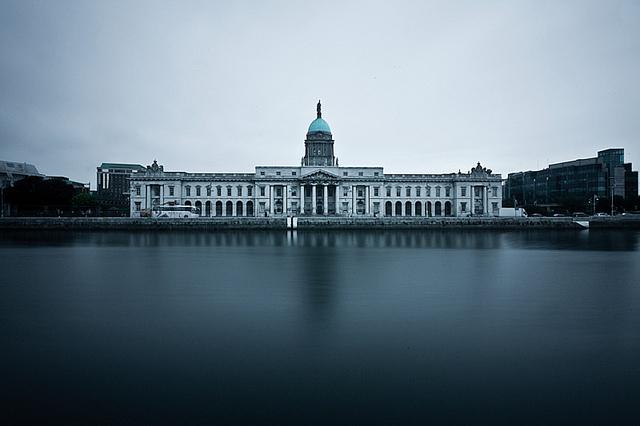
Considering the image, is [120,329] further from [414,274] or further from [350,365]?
Answer: [414,274]

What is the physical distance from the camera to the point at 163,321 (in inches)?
490

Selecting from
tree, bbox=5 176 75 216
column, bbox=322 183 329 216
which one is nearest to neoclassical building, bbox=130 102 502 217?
column, bbox=322 183 329 216

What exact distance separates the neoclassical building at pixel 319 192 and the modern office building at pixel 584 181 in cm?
2176

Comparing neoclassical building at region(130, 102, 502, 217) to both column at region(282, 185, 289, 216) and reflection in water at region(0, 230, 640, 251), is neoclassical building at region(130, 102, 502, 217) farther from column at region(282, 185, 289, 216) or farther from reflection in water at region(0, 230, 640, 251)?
reflection in water at region(0, 230, 640, 251)

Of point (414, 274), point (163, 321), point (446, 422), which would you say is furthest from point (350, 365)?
point (414, 274)

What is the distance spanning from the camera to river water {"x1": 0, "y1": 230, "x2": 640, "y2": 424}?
7207 millimetres

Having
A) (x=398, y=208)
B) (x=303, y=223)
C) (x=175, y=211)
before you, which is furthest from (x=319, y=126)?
(x=175, y=211)

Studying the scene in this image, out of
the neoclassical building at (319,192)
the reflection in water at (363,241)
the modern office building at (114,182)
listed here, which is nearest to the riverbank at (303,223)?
the reflection in water at (363,241)

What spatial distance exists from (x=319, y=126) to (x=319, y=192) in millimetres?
16029

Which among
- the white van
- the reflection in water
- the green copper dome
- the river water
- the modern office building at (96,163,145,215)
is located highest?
the green copper dome

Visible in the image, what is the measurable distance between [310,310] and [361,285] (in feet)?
16.0

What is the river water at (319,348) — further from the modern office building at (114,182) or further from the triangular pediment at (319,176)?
the modern office building at (114,182)

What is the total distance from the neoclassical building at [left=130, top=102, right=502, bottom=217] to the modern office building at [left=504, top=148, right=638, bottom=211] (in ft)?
71.4

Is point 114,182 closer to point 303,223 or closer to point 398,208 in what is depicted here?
point 398,208
